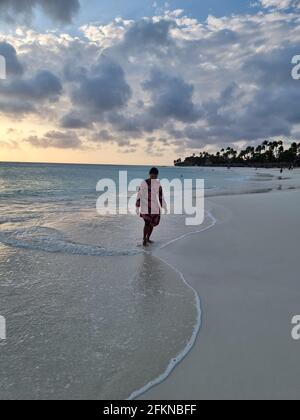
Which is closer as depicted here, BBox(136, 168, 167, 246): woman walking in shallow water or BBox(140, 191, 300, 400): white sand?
BBox(140, 191, 300, 400): white sand

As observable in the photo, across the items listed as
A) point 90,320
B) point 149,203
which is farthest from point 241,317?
point 149,203

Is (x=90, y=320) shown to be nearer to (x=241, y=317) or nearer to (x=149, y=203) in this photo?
(x=241, y=317)

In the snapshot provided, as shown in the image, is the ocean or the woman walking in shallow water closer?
the ocean

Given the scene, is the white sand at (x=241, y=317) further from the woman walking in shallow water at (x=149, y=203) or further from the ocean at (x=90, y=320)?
the woman walking in shallow water at (x=149, y=203)

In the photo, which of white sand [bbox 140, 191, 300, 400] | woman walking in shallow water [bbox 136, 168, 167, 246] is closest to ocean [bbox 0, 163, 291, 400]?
white sand [bbox 140, 191, 300, 400]

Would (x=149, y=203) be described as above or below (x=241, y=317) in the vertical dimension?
above

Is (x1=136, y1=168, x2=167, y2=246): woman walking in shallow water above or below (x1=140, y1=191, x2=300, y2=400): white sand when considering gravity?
above

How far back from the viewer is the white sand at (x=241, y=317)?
2.47 meters

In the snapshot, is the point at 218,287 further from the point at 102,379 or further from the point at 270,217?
the point at 270,217

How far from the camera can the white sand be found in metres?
2.47

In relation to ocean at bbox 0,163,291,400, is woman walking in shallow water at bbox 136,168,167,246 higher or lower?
higher

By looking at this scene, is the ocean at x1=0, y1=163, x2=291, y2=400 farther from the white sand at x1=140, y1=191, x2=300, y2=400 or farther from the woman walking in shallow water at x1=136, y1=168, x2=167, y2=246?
the woman walking in shallow water at x1=136, y1=168, x2=167, y2=246

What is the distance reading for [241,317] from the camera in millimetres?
3584
